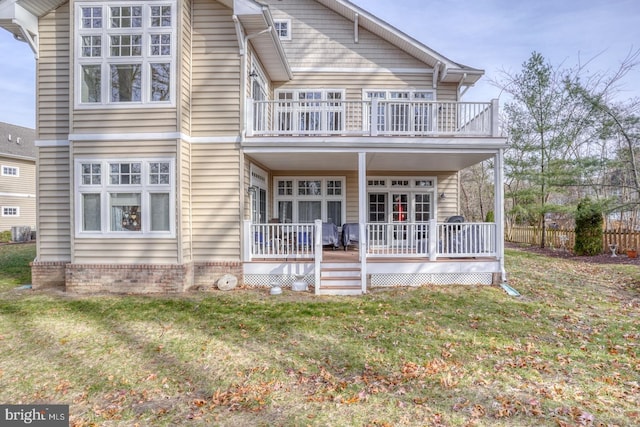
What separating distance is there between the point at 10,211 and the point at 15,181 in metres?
1.99

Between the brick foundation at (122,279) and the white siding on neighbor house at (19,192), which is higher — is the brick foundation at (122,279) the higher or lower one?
the lower one

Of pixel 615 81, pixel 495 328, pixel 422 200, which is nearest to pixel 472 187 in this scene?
pixel 615 81

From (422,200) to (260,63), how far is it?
21.7ft

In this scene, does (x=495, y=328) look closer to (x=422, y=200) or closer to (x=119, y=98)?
(x=422, y=200)

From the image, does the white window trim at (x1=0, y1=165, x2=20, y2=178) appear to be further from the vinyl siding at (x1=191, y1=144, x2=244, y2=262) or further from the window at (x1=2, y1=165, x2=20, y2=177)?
the vinyl siding at (x1=191, y1=144, x2=244, y2=262)

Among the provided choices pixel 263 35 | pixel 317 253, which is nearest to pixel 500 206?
pixel 317 253

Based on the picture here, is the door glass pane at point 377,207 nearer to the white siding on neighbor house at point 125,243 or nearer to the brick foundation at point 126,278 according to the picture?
the brick foundation at point 126,278

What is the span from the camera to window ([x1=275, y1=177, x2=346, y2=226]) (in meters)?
11.5

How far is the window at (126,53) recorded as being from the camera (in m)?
7.65

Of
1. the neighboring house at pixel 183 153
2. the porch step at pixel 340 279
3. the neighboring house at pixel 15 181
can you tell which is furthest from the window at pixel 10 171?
the porch step at pixel 340 279

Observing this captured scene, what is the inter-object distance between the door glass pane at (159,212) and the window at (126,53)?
2.09 metres

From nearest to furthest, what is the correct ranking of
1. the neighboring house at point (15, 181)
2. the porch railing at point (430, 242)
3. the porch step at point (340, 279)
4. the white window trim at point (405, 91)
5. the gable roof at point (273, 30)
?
1. the gable roof at point (273, 30)
2. the porch step at point (340, 279)
3. the porch railing at point (430, 242)
4. the white window trim at point (405, 91)
5. the neighboring house at point (15, 181)

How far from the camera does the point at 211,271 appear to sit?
8.20m

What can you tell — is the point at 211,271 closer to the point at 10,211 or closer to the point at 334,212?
the point at 334,212
